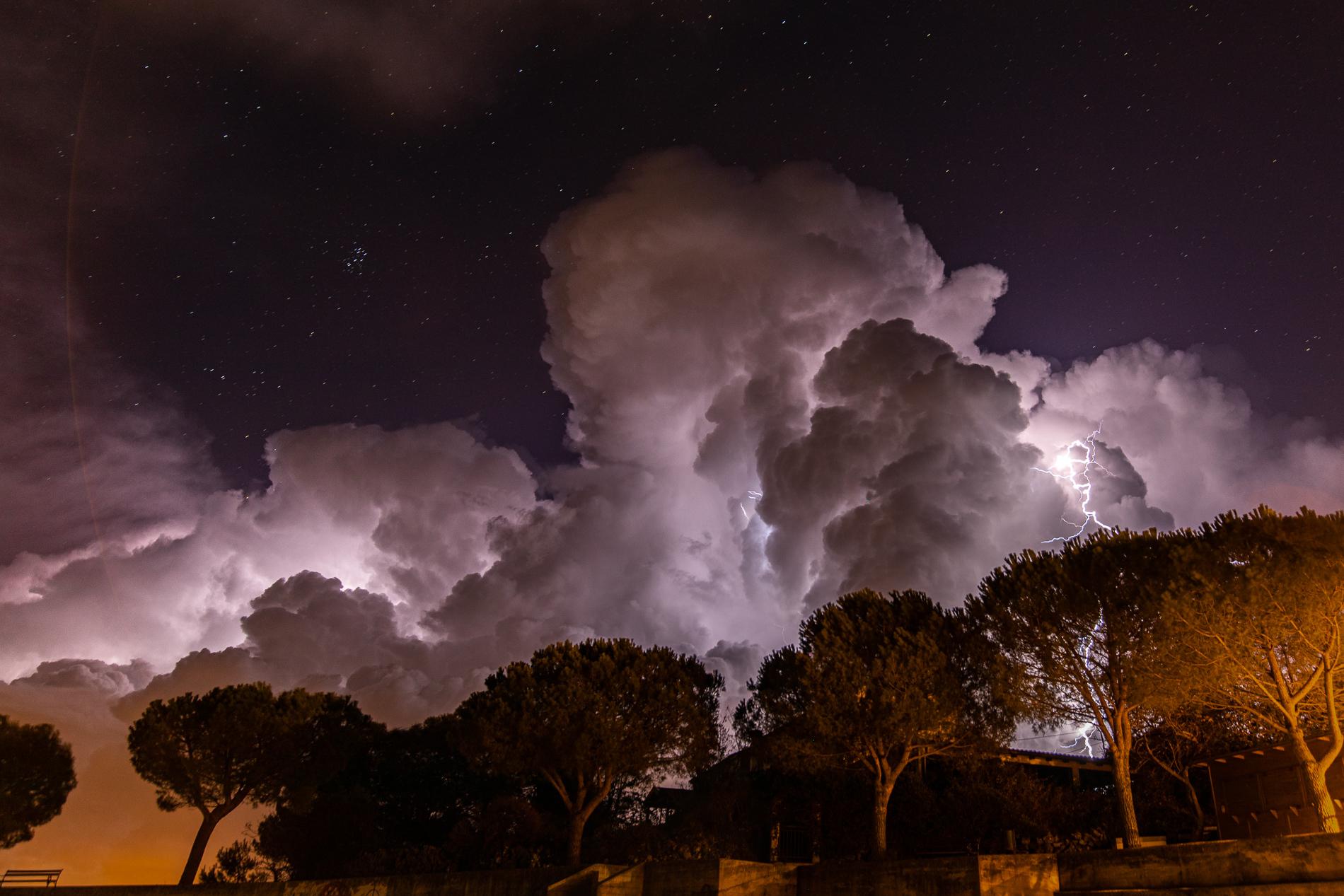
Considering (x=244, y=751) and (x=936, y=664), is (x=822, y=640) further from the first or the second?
(x=244, y=751)

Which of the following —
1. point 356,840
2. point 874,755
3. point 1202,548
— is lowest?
point 356,840

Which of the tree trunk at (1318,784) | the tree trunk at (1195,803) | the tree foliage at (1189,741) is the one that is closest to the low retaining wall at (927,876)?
the tree trunk at (1318,784)

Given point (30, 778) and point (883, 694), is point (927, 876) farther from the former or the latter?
point (30, 778)

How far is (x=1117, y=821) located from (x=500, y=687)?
21687 mm

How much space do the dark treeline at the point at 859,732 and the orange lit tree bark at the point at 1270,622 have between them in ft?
0.18

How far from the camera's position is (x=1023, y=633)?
25.3 meters

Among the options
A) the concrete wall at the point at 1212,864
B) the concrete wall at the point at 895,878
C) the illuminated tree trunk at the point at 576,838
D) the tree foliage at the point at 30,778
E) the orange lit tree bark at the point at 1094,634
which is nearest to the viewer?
the concrete wall at the point at 1212,864

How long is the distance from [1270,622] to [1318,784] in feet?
11.7

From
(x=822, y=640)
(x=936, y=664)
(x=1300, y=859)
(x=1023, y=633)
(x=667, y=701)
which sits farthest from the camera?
(x=667, y=701)

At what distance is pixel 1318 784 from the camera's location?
62.6 feet

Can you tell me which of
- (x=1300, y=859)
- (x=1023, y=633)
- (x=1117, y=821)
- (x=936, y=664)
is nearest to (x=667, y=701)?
(x=936, y=664)

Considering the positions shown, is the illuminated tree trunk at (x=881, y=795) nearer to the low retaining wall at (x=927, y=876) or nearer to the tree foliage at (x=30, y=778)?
the low retaining wall at (x=927, y=876)

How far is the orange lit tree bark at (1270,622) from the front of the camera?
19641mm

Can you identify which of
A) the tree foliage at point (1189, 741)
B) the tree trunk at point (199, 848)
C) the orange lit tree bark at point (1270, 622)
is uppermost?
the orange lit tree bark at point (1270, 622)
